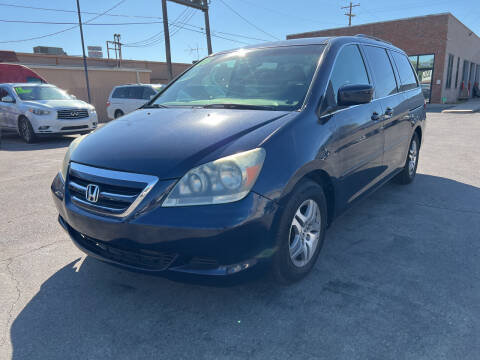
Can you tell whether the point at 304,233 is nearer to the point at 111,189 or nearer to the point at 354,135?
the point at 354,135

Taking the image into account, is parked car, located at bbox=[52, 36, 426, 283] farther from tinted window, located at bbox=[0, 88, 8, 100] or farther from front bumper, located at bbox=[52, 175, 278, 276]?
tinted window, located at bbox=[0, 88, 8, 100]

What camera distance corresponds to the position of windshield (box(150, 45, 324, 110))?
2.98m

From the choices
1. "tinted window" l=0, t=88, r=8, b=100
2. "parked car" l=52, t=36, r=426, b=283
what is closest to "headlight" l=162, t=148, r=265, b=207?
"parked car" l=52, t=36, r=426, b=283

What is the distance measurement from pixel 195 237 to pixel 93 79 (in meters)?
24.9

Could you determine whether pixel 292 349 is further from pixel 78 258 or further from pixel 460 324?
pixel 78 258

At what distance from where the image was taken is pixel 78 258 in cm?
325

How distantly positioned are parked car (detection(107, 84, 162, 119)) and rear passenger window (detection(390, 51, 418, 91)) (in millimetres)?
11099

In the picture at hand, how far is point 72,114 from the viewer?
10836mm

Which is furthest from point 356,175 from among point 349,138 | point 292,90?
point 292,90

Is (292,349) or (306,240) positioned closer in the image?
(292,349)

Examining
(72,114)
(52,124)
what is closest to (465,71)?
(72,114)

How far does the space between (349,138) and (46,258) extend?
2.80m

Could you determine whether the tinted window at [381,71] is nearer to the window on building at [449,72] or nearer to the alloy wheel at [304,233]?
the alloy wheel at [304,233]

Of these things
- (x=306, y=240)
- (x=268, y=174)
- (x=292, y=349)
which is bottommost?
(x=292, y=349)
